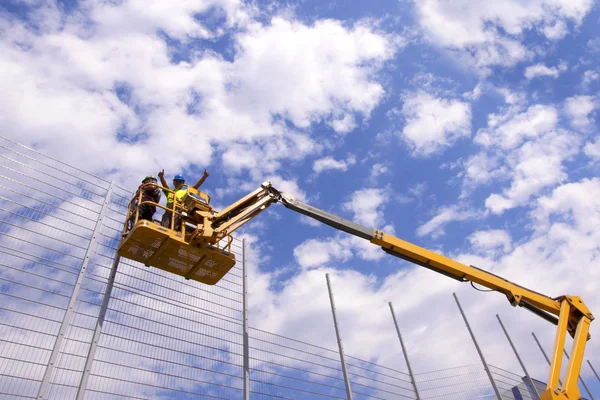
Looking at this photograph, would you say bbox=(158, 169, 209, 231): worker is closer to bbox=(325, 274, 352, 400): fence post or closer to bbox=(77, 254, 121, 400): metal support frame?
bbox=(77, 254, 121, 400): metal support frame

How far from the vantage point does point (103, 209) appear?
7707mm

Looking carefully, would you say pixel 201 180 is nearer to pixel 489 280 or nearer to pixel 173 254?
pixel 173 254

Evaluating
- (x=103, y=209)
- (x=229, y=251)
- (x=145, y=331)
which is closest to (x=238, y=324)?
(x=229, y=251)

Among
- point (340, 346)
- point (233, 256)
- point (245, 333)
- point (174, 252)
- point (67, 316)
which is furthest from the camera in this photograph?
point (340, 346)

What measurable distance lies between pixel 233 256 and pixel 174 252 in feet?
3.58

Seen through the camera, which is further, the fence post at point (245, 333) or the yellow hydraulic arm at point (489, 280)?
the yellow hydraulic arm at point (489, 280)

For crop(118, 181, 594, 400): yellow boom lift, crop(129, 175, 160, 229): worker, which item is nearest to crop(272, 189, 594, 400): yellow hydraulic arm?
crop(118, 181, 594, 400): yellow boom lift

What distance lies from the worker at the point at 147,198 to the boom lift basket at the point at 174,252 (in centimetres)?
9

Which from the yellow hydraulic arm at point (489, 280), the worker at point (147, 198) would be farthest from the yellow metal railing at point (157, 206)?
the yellow hydraulic arm at point (489, 280)

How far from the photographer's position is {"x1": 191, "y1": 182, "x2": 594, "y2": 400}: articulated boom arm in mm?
8462

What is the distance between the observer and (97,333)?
22.0 feet

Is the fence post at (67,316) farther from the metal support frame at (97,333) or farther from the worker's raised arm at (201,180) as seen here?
the worker's raised arm at (201,180)

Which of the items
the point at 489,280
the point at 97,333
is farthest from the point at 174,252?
the point at 489,280

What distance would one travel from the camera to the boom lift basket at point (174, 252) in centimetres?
745
